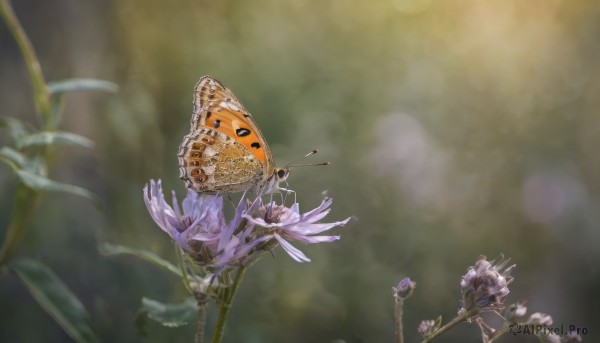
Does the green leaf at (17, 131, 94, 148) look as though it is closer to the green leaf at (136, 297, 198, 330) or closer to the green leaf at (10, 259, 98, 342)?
the green leaf at (10, 259, 98, 342)

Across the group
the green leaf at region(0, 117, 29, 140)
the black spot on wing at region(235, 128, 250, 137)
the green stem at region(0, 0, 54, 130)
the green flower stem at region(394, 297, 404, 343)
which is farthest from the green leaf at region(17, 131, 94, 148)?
the green flower stem at region(394, 297, 404, 343)

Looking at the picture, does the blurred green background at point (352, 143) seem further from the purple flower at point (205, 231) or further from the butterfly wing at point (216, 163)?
the purple flower at point (205, 231)

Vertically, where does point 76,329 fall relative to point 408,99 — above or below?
below

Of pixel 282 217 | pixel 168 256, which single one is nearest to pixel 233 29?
pixel 168 256

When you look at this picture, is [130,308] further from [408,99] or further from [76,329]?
[408,99]

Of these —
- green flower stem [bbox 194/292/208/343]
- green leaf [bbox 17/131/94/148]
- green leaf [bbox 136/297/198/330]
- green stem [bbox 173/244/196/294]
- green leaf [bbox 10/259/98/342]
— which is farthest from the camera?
green leaf [bbox 17/131/94/148]

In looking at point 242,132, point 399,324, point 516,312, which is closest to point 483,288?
point 516,312

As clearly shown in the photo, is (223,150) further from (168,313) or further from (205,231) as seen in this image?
(168,313)
